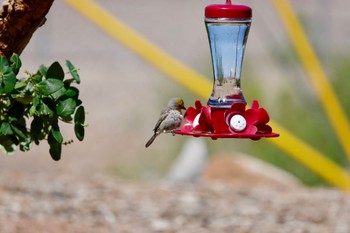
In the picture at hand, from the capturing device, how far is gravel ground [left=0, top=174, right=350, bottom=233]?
7.48 meters

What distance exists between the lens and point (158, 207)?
26.8 ft

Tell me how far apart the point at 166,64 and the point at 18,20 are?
569 cm

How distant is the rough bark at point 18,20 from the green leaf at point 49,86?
21cm

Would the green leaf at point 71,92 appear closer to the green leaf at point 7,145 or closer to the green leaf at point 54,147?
the green leaf at point 54,147

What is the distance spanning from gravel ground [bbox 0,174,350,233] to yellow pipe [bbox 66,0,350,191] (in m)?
0.85

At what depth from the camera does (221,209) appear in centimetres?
821

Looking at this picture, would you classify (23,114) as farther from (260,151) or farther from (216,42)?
(260,151)

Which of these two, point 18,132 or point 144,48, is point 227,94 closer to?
point 18,132

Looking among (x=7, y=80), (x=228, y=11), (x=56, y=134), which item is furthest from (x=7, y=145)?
(x=228, y=11)

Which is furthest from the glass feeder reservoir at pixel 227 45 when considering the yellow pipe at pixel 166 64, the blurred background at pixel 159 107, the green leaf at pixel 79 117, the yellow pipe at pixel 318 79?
the yellow pipe at pixel 318 79

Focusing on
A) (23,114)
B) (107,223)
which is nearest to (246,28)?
(23,114)

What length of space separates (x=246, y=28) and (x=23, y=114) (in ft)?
3.24

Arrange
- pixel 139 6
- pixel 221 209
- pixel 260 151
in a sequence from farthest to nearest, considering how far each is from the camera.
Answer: pixel 139 6 < pixel 260 151 < pixel 221 209

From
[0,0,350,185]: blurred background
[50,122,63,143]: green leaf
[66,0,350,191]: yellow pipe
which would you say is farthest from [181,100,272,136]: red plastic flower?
[0,0,350,185]: blurred background
